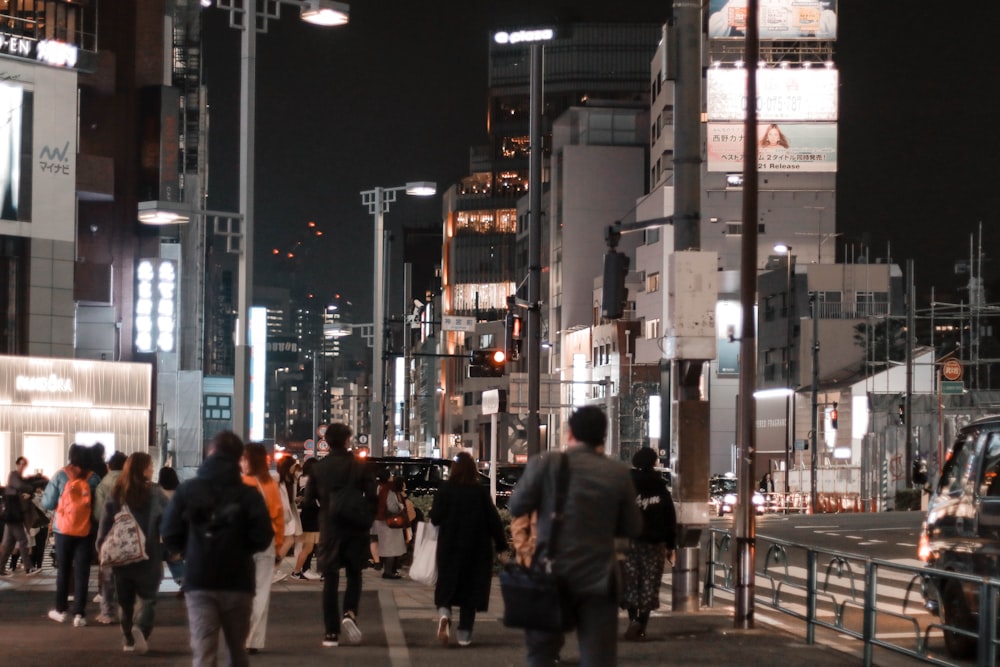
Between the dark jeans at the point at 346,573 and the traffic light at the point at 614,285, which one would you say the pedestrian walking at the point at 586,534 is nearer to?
the dark jeans at the point at 346,573

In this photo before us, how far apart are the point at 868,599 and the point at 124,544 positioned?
20.7 ft

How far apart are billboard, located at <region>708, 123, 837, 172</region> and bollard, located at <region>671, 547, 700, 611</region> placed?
67.8m

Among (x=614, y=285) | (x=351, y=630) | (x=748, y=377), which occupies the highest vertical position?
(x=614, y=285)

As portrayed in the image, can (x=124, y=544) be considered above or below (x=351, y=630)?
above

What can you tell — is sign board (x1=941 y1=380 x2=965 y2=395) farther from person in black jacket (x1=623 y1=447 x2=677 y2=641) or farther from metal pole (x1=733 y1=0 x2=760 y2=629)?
person in black jacket (x1=623 y1=447 x2=677 y2=641)

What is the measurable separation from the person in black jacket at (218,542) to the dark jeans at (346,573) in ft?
12.5

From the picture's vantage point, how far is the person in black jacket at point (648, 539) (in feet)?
43.3

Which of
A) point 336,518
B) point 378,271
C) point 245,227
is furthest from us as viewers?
point 378,271

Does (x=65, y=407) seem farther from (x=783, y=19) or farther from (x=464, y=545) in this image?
(x=783, y=19)

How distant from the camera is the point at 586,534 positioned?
7.39 metres

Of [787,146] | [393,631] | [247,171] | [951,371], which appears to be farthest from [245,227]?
[787,146]

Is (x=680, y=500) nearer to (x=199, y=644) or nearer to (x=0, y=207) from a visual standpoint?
(x=199, y=644)

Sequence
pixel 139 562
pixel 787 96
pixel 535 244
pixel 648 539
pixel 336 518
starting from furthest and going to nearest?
1. pixel 787 96
2. pixel 535 244
3. pixel 648 539
4. pixel 139 562
5. pixel 336 518

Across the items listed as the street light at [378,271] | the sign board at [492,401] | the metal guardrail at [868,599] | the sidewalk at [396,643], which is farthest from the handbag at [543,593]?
the street light at [378,271]
